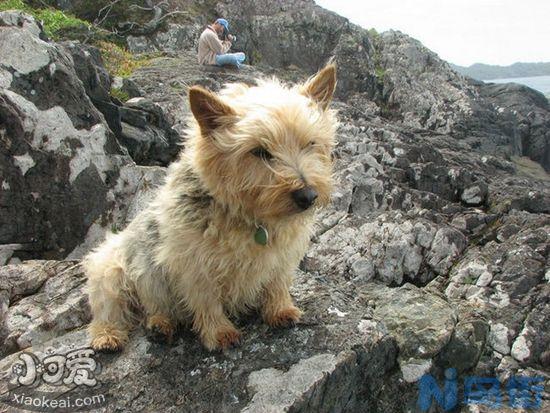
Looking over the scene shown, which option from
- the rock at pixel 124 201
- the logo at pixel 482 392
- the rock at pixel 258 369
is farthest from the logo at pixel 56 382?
the rock at pixel 124 201

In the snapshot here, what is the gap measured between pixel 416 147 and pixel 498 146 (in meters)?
13.5

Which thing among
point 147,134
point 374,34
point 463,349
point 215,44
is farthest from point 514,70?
point 463,349

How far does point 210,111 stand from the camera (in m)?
4.04

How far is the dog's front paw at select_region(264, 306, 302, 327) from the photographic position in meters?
4.77

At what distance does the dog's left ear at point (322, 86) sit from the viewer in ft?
14.6

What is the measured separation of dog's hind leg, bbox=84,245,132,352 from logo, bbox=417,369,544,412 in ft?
10.2

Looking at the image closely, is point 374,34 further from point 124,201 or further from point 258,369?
point 258,369

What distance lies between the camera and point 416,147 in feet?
54.1

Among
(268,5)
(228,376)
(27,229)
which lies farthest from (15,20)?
(268,5)

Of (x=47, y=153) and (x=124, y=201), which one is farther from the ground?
(x=47, y=153)

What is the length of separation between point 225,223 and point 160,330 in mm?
1395

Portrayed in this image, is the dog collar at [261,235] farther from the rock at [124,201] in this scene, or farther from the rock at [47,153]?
the rock at [47,153]

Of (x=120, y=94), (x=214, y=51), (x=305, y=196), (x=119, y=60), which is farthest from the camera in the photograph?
(x=119, y=60)

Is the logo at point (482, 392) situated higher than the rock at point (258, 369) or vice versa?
the rock at point (258, 369)
